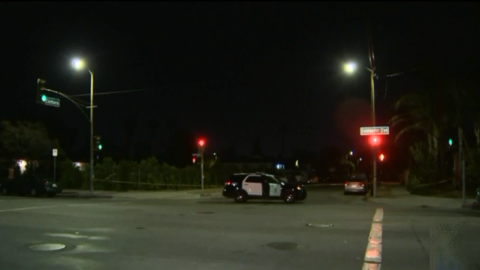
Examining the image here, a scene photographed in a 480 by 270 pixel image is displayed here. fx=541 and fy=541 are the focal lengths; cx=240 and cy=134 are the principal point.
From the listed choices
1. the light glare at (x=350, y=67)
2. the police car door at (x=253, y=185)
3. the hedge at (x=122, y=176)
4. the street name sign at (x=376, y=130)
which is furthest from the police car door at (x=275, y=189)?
the hedge at (x=122, y=176)

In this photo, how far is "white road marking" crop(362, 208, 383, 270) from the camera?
1016 cm

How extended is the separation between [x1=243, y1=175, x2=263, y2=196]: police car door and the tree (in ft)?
81.4

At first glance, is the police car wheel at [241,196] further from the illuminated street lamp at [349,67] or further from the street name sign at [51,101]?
the street name sign at [51,101]

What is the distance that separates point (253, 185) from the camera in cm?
2716

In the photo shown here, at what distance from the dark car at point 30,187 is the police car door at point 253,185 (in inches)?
500

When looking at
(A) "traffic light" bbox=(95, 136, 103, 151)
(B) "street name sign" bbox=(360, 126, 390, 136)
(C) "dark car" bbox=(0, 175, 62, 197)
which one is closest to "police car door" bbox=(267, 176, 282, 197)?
(B) "street name sign" bbox=(360, 126, 390, 136)

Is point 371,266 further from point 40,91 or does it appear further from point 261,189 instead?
point 40,91

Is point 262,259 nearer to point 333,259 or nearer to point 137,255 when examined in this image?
point 333,259

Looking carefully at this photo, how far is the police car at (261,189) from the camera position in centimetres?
2694

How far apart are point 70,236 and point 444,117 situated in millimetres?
Result: 29723

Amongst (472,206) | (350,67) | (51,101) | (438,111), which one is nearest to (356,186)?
(438,111)

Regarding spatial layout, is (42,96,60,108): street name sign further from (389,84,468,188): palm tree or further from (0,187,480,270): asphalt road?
(389,84,468,188): palm tree

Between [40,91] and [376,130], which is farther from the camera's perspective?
[376,130]

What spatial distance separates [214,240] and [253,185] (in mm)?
14114
